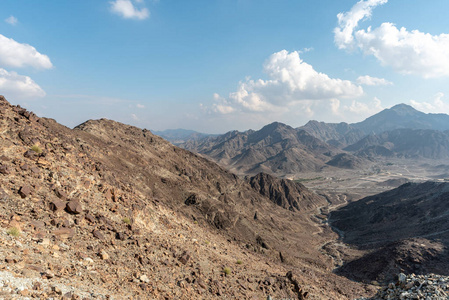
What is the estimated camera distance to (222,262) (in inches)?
559

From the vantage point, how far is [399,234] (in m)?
50.5

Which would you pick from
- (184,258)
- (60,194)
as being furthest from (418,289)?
(60,194)

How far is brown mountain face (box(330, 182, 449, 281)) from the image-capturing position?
33.2 m

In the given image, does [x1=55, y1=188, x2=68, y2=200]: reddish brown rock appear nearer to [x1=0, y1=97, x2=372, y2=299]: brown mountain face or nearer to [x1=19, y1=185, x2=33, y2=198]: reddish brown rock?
[x1=0, y1=97, x2=372, y2=299]: brown mountain face

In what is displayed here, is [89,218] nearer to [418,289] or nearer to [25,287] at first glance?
[25,287]

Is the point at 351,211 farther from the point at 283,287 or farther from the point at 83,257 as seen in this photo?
the point at 83,257

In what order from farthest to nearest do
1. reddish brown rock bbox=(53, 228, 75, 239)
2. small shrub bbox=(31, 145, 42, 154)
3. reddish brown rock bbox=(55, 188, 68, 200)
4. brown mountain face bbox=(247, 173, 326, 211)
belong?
brown mountain face bbox=(247, 173, 326, 211), small shrub bbox=(31, 145, 42, 154), reddish brown rock bbox=(55, 188, 68, 200), reddish brown rock bbox=(53, 228, 75, 239)

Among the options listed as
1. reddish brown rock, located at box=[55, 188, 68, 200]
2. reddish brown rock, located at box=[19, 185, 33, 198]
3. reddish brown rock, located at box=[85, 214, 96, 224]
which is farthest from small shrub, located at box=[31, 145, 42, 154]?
reddish brown rock, located at box=[85, 214, 96, 224]

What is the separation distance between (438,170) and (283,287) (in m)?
230

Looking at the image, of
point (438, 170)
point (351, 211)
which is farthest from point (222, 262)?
point (438, 170)

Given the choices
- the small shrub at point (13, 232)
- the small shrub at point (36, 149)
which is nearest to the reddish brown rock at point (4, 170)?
the small shrub at point (36, 149)

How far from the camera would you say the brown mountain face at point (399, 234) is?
33156 mm

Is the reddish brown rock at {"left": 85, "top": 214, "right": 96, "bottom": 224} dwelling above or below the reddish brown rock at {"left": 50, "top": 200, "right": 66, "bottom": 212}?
below

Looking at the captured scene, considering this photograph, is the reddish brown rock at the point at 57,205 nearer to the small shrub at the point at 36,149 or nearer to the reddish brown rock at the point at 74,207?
the reddish brown rock at the point at 74,207
